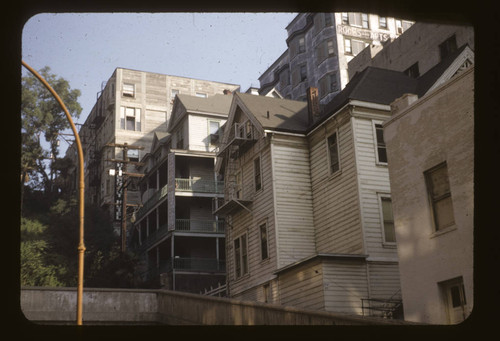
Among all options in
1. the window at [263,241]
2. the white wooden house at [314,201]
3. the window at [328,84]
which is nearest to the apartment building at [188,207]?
the window at [328,84]

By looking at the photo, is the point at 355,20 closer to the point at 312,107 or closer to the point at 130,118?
the point at 130,118

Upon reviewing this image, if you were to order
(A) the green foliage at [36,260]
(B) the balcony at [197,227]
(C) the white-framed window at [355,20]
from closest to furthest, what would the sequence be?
(A) the green foliage at [36,260] → (B) the balcony at [197,227] → (C) the white-framed window at [355,20]

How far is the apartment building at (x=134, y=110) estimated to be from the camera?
151ft

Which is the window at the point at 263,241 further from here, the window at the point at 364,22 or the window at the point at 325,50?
the window at the point at 364,22

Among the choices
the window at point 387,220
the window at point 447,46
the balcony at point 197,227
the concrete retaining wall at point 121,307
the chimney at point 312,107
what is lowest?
the concrete retaining wall at point 121,307

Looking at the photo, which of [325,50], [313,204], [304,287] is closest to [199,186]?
[313,204]

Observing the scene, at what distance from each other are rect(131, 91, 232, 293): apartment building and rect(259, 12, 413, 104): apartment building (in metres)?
9.37

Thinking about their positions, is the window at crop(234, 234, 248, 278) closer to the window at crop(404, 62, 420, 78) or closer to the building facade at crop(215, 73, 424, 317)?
the building facade at crop(215, 73, 424, 317)

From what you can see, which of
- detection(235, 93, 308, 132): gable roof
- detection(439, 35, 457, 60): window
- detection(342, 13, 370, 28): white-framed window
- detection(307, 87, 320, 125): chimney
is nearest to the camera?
detection(235, 93, 308, 132): gable roof

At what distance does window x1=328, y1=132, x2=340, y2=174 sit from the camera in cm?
2253

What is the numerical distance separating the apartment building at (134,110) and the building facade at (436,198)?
3181 cm

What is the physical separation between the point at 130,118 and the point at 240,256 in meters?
23.4

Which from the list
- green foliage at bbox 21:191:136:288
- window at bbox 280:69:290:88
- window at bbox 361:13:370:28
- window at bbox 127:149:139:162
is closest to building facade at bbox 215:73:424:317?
green foliage at bbox 21:191:136:288

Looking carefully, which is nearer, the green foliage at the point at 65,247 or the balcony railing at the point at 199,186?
the green foliage at the point at 65,247
